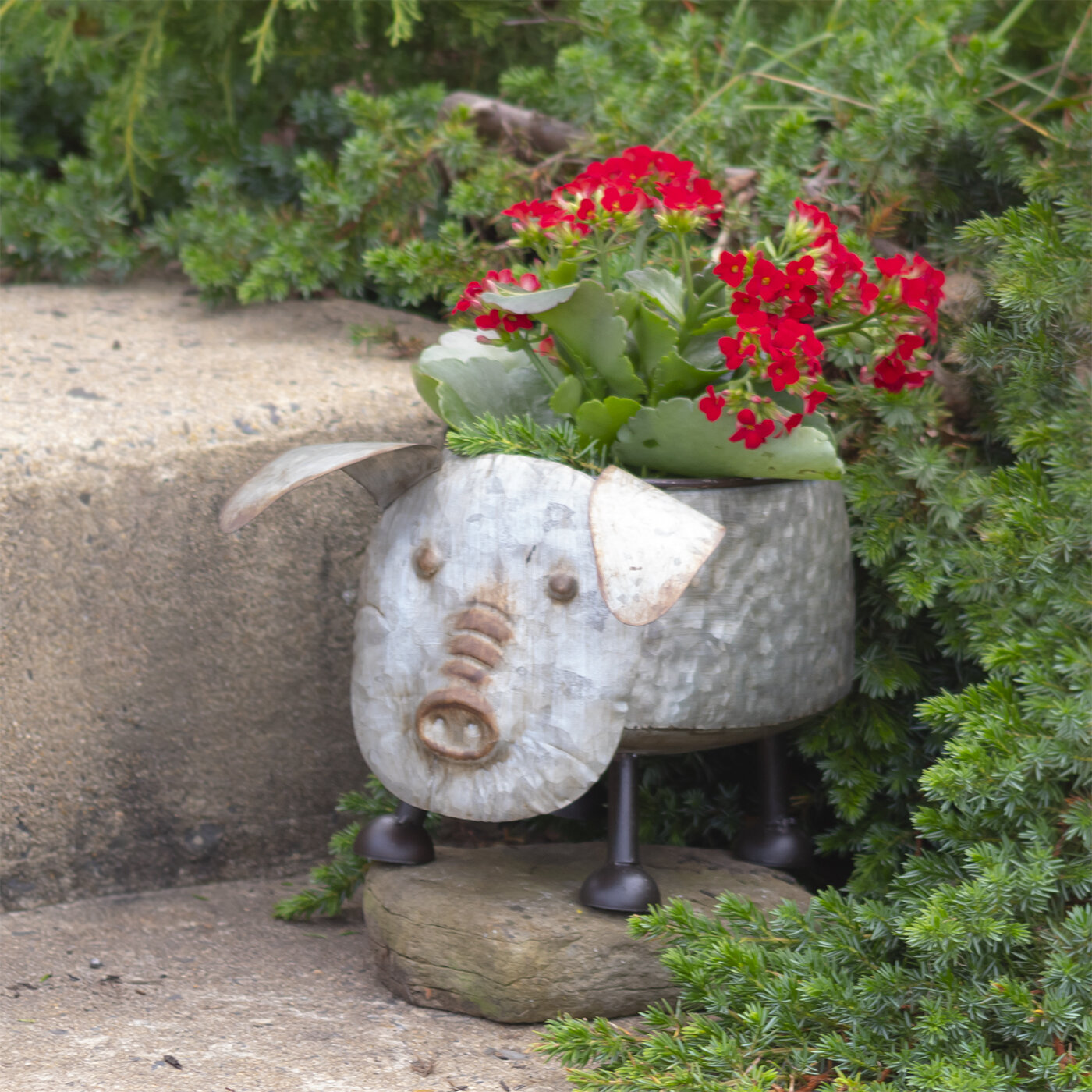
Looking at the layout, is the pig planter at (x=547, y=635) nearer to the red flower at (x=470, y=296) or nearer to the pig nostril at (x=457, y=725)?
the pig nostril at (x=457, y=725)

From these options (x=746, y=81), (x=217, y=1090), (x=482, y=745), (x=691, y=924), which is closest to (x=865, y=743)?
(x=691, y=924)

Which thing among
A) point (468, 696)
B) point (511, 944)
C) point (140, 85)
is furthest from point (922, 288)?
point (140, 85)

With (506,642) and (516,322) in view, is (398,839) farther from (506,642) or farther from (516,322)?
(516,322)

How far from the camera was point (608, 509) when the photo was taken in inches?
56.6

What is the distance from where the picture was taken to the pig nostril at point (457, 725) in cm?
152

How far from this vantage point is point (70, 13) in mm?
2475

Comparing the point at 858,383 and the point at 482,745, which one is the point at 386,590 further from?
the point at 858,383

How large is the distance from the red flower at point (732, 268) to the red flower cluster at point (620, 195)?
0.32 ft

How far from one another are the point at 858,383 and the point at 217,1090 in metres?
1.37

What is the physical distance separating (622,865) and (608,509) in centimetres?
53

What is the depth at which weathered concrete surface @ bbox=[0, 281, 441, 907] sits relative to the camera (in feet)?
6.10

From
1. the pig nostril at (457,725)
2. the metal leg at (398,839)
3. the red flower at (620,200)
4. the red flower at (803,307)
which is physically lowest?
the metal leg at (398,839)

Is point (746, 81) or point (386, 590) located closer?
point (386, 590)

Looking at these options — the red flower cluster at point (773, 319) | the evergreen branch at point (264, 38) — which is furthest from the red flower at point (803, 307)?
the evergreen branch at point (264, 38)
